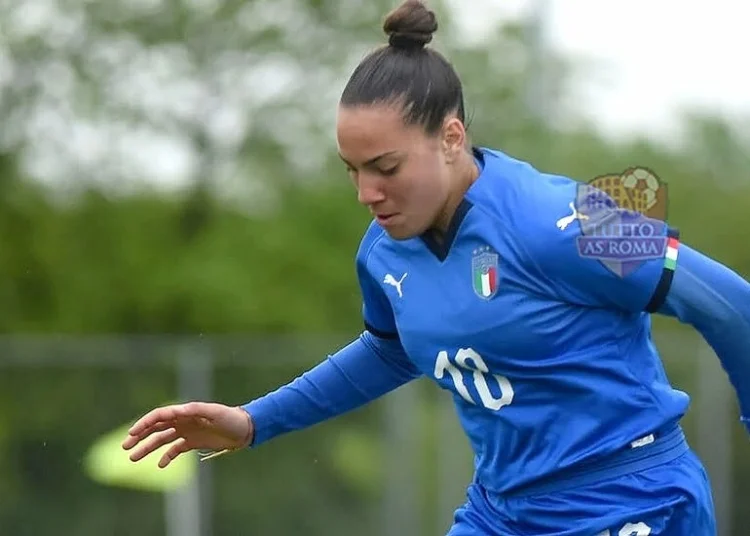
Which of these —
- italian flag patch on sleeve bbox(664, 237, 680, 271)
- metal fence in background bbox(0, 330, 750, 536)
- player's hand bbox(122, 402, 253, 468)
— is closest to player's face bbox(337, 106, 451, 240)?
italian flag patch on sleeve bbox(664, 237, 680, 271)

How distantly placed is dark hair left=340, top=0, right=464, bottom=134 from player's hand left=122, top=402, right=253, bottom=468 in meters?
0.88

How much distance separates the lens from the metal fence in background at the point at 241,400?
11281mm

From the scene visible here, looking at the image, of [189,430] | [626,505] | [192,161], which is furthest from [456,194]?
[192,161]

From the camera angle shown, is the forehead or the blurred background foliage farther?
the blurred background foliage

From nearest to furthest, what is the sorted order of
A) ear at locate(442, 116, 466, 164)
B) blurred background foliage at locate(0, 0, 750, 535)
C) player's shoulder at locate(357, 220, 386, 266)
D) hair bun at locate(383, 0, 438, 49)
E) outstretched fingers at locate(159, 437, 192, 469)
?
ear at locate(442, 116, 466, 164)
hair bun at locate(383, 0, 438, 49)
player's shoulder at locate(357, 220, 386, 266)
outstretched fingers at locate(159, 437, 192, 469)
blurred background foliage at locate(0, 0, 750, 535)

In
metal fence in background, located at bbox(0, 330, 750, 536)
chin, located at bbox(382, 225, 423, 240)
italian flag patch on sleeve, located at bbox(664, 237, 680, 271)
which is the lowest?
italian flag patch on sleeve, located at bbox(664, 237, 680, 271)

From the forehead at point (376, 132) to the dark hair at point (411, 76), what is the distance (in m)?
0.02

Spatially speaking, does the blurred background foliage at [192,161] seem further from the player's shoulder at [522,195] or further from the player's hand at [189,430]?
the player's shoulder at [522,195]

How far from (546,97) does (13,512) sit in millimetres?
5895

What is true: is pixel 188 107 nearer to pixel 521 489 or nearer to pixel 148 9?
pixel 148 9

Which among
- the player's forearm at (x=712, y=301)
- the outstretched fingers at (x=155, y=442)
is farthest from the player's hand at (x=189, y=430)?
the player's forearm at (x=712, y=301)

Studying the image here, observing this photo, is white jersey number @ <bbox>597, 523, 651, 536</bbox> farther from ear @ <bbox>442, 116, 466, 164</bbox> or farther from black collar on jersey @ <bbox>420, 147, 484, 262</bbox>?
ear @ <bbox>442, 116, 466, 164</bbox>

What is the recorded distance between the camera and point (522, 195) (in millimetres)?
3371

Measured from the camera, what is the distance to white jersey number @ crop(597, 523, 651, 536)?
3396mm
